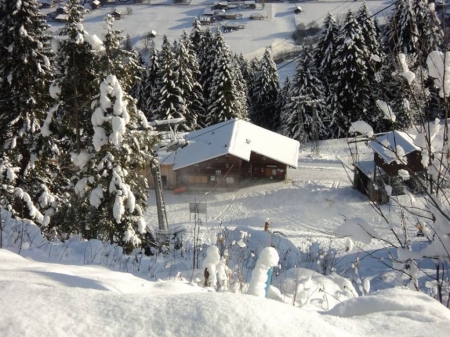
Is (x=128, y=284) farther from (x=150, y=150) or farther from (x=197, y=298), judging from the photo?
(x=150, y=150)

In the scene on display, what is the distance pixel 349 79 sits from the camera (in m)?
37.6

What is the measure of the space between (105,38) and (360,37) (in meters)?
28.8

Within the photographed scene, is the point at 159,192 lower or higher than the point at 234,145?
lower

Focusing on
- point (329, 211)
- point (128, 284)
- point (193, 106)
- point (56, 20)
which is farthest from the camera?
point (56, 20)

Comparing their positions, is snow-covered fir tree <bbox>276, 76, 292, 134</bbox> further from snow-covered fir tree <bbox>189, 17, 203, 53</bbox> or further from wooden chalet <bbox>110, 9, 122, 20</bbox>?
wooden chalet <bbox>110, 9, 122, 20</bbox>

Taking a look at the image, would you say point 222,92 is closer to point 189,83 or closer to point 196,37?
point 189,83

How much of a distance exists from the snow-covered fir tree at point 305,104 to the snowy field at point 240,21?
3614 centimetres

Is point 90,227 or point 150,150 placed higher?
point 150,150

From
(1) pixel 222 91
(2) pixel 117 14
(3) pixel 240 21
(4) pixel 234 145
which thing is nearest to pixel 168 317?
(4) pixel 234 145

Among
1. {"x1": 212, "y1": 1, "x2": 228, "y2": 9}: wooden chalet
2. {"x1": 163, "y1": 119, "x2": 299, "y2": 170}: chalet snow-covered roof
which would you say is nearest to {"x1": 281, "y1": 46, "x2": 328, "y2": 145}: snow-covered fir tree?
{"x1": 163, "y1": 119, "x2": 299, "y2": 170}: chalet snow-covered roof

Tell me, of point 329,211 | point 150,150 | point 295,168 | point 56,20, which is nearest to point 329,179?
point 295,168

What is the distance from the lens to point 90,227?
41.5 feet

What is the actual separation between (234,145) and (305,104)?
10.6m

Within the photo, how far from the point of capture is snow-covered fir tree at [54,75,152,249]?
39.7ft
